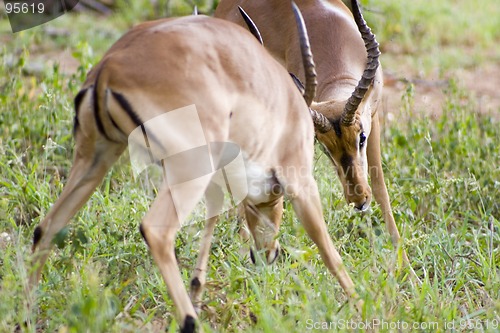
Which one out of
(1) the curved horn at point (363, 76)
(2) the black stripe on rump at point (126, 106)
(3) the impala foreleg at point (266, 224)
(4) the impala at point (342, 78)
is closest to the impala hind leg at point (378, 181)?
(4) the impala at point (342, 78)

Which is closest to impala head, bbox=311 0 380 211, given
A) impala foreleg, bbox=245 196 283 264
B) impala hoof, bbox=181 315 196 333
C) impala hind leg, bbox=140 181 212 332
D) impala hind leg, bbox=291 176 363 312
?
impala foreleg, bbox=245 196 283 264

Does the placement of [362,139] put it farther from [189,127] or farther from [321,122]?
[189,127]

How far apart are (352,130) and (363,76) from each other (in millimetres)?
265

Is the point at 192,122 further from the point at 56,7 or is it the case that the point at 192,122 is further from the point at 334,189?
the point at 56,7

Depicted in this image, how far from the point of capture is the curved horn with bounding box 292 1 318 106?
143 inches

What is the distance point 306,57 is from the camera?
12.3 feet

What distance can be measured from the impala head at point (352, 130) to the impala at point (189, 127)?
0.68 m

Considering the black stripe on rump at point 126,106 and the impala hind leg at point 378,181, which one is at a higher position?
the black stripe on rump at point 126,106

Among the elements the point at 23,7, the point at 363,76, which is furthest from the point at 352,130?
the point at 23,7

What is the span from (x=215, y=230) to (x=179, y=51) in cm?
136

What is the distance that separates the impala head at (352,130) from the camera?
4.37m

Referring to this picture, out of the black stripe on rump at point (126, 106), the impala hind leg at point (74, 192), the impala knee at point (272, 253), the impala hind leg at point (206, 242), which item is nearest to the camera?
the black stripe on rump at point (126, 106)

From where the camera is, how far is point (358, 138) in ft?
14.7

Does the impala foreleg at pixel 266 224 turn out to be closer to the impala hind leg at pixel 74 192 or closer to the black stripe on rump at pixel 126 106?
the impala hind leg at pixel 74 192
